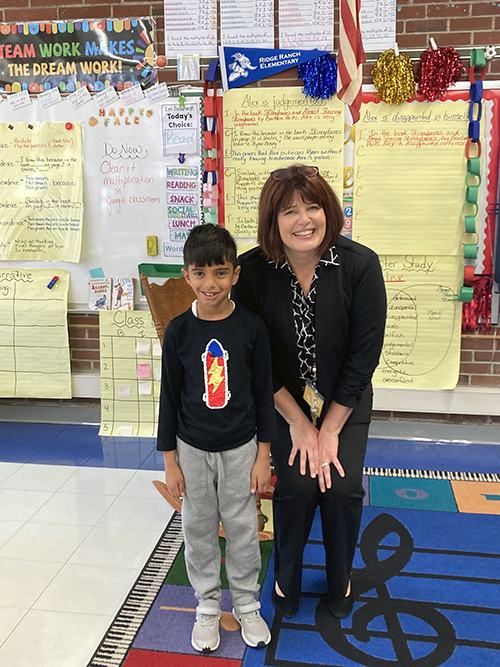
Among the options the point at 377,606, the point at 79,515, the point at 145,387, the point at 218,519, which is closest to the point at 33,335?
the point at 145,387

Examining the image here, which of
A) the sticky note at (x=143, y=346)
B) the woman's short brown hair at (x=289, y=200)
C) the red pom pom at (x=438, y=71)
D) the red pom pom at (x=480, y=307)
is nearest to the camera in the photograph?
the woman's short brown hair at (x=289, y=200)

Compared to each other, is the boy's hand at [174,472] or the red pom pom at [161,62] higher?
the red pom pom at [161,62]

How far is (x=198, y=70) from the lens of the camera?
9.56 ft

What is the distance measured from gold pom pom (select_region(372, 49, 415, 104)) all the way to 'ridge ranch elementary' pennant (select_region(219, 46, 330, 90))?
1.06 feet

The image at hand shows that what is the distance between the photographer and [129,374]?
3.21m

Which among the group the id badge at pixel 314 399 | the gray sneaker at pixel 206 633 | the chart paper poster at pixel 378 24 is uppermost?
the chart paper poster at pixel 378 24

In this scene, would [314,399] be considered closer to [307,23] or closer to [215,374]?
[215,374]

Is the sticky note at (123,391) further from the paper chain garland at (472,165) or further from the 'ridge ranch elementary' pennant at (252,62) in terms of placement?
the paper chain garland at (472,165)

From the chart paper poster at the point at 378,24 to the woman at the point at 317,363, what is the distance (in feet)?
4.84

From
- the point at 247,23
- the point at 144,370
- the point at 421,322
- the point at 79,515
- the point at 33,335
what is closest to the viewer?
the point at 79,515

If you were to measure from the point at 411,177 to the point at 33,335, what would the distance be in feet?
6.90

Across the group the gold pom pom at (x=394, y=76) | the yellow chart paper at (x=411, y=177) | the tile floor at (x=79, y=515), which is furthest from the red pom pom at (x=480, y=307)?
the gold pom pom at (x=394, y=76)

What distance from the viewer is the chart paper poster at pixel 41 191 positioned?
3104 millimetres

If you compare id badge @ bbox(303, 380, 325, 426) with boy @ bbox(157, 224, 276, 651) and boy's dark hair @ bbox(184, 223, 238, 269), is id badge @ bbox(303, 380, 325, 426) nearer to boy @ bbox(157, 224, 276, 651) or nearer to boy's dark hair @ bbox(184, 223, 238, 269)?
boy @ bbox(157, 224, 276, 651)
